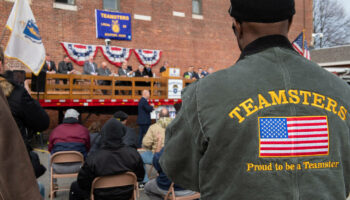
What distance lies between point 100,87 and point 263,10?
29.4 feet

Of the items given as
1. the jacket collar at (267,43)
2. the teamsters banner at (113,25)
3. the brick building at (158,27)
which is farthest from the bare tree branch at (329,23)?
the jacket collar at (267,43)

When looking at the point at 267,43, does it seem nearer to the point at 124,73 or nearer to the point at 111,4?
the point at 124,73

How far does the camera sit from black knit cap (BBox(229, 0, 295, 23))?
3.55 ft

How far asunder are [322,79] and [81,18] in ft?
45.2

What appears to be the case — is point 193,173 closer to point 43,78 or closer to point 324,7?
point 43,78

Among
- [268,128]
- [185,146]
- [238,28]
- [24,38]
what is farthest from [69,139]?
[268,128]

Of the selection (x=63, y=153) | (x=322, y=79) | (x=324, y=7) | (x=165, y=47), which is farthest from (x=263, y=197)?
(x=324, y=7)

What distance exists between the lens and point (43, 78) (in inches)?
316

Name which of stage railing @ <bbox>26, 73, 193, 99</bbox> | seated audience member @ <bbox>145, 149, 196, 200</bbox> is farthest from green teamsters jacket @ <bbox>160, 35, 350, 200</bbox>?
stage railing @ <bbox>26, 73, 193, 99</bbox>

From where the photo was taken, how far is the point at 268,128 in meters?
1.04

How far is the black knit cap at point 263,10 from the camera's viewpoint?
1.08 m

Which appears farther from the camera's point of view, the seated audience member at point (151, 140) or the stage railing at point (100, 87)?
the stage railing at point (100, 87)

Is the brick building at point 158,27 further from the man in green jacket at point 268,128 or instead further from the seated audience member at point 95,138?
the man in green jacket at point 268,128

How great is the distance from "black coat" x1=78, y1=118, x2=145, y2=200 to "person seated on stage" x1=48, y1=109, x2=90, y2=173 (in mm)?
1335
